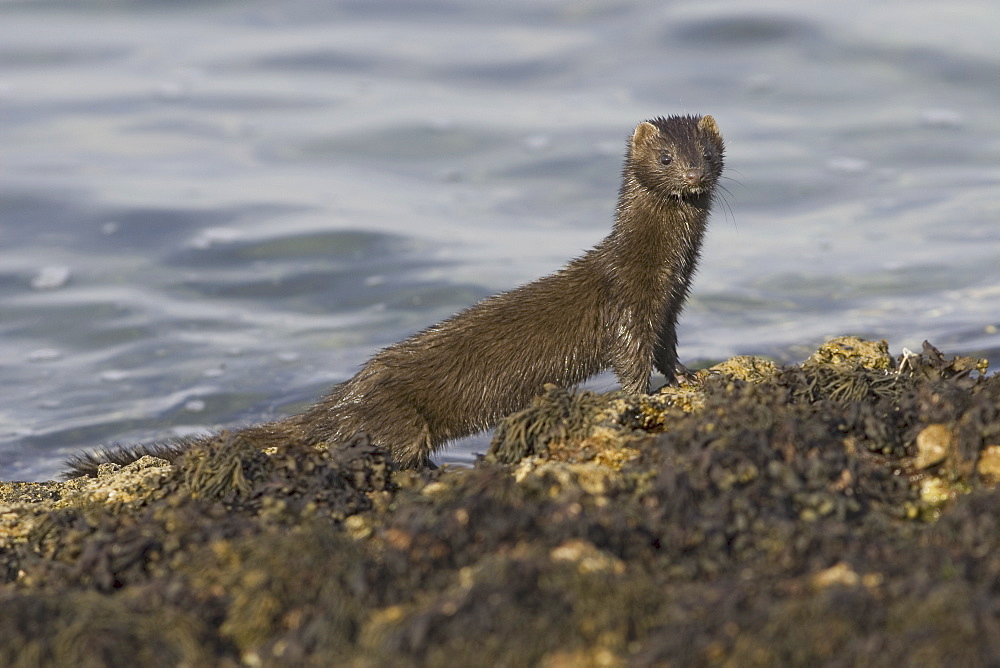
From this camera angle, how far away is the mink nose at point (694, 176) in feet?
22.5

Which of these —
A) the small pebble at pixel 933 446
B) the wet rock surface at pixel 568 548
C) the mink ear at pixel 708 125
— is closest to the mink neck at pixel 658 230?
the mink ear at pixel 708 125

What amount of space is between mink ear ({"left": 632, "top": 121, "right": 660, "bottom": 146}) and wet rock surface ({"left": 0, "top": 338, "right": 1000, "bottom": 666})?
89.4 inches

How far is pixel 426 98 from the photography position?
15.6 meters

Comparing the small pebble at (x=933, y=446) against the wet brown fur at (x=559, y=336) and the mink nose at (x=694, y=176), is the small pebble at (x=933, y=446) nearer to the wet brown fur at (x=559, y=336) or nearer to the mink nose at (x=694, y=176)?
the wet brown fur at (x=559, y=336)

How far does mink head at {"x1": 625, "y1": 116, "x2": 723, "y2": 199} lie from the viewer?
22.8ft

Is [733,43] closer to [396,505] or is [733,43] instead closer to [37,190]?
[37,190]

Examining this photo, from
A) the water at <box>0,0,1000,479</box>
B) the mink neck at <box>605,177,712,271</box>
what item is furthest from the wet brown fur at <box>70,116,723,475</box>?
the water at <box>0,0,1000,479</box>

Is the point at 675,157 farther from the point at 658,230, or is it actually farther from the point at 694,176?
the point at 658,230

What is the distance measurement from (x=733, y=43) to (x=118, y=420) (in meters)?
10.4

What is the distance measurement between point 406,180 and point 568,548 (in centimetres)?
1082

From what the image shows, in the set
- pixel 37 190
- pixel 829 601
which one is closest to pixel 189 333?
pixel 37 190

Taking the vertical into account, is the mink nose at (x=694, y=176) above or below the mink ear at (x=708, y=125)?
below

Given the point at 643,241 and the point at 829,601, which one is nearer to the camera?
the point at 829,601

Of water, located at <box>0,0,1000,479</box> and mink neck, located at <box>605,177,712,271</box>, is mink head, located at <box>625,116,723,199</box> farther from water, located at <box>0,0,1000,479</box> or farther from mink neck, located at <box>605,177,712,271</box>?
water, located at <box>0,0,1000,479</box>
